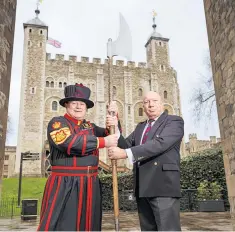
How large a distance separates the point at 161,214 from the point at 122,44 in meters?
2.12

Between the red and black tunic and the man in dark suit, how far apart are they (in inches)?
13.6

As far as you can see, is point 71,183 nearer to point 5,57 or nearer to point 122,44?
point 122,44

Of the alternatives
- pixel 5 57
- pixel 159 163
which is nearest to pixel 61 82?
pixel 5 57

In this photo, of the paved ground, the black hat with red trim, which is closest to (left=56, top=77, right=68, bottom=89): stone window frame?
the paved ground

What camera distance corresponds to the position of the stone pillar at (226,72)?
4.40 metres

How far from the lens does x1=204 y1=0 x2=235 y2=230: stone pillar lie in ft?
14.4

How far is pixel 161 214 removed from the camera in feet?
8.48

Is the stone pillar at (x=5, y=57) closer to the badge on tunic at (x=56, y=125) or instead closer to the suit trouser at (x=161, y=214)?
the badge on tunic at (x=56, y=125)

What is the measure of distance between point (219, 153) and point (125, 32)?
9004mm

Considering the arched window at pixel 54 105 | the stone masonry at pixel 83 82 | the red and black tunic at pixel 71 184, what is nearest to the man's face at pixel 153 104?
the red and black tunic at pixel 71 184

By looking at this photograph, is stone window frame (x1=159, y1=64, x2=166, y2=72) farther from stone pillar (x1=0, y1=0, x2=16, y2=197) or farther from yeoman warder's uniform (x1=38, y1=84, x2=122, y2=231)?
yeoman warder's uniform (x1=38, y1=84, x2=122, y2=231)

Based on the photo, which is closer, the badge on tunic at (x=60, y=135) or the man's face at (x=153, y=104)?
the badge on tunic at (x=60, y=135)

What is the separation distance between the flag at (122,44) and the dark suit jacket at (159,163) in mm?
1150

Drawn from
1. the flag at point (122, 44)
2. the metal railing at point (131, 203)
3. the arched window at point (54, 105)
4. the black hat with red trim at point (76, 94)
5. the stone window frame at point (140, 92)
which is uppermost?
the stone window frame at point (140, 92)
